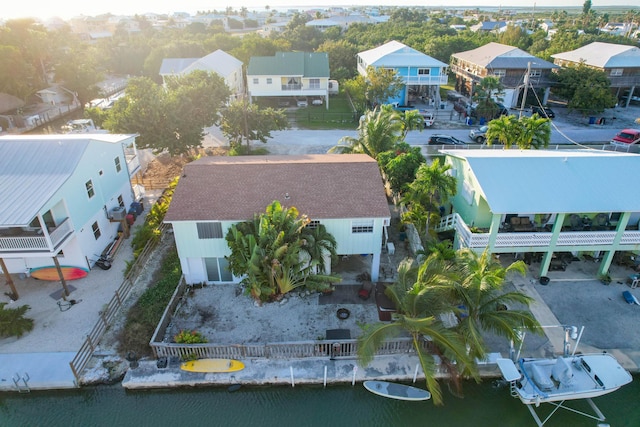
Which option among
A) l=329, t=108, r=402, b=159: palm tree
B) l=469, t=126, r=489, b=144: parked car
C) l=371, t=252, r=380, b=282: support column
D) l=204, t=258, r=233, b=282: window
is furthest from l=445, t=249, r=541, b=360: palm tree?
l=469, t=126, r=489, b=144: parked car

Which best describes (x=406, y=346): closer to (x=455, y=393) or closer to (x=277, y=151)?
(x=455, y=393)

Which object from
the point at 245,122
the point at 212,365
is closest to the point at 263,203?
the point at 212,365

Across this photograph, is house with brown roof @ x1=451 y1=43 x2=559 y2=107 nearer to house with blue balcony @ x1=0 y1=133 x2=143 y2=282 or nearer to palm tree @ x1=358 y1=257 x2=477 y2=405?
palm tree @ x1=358 y1=257 x2=477 y2=405

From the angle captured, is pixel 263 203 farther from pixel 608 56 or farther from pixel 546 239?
pixel 608 56

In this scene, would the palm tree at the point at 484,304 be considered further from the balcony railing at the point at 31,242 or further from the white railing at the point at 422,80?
the white railing at the point at 422,80

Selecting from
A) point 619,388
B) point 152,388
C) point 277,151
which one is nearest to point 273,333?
point 152,388

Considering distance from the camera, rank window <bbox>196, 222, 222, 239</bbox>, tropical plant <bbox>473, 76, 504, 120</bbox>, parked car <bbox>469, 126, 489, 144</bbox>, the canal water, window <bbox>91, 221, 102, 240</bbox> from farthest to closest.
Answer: tropical plant <bbox>473, 76, 504, 120</bbox> → parked car <bbox>469, 126, 489, 144</bbox> → window <bbox>91, 221, 102, 240</bbox> → window <bbox>196, 222, 222, 239</bbox> → the canal water

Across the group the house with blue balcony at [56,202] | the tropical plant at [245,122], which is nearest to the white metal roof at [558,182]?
the tropical plant at [245,122]
